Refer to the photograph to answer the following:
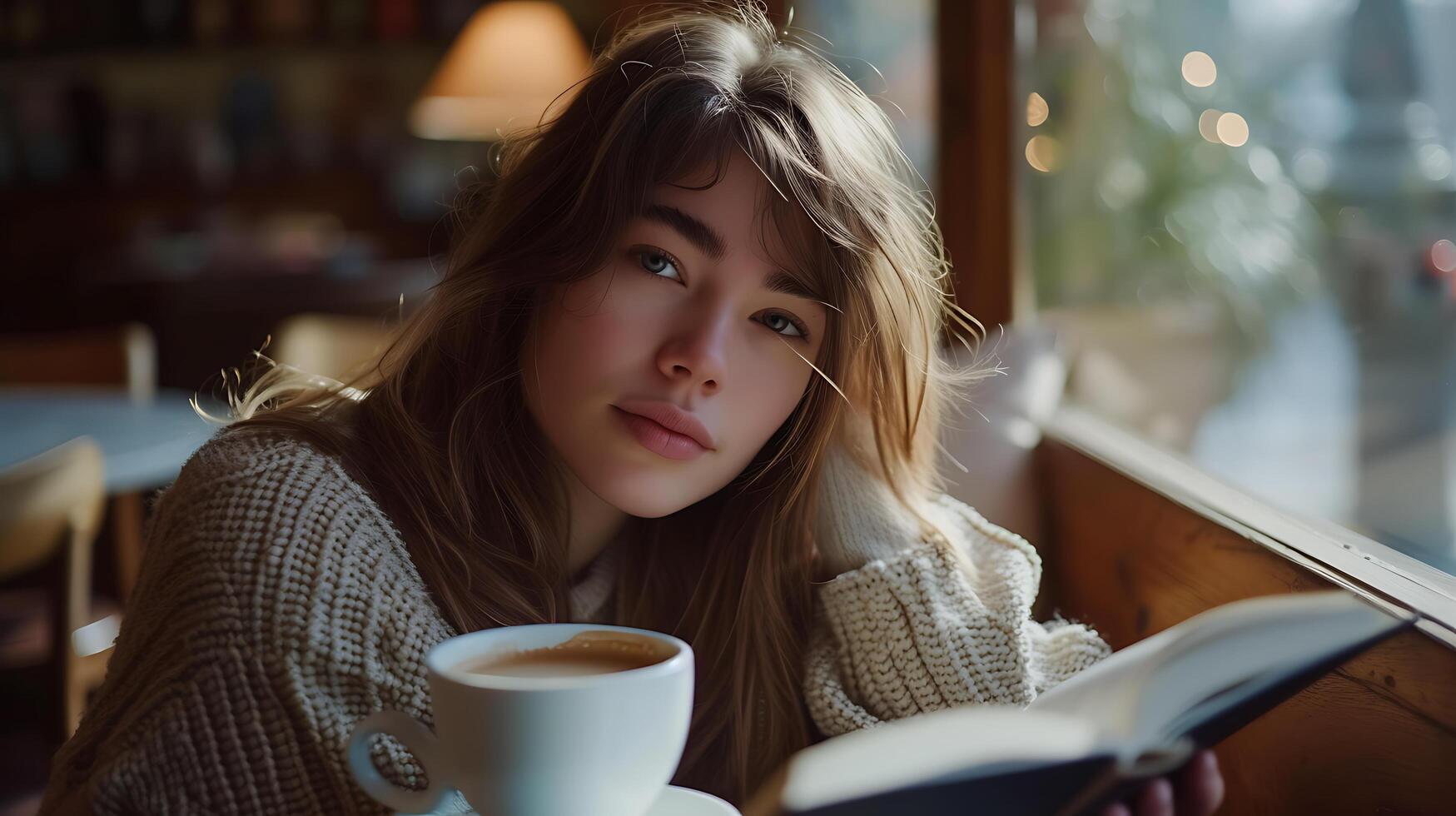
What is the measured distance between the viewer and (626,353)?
0.87 m

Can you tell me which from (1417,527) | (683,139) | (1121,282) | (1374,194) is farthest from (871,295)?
(1121,282)

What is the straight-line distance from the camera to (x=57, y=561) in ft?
5.20

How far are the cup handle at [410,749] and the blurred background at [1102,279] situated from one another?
0.58 meters

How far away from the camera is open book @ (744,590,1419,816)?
46cm

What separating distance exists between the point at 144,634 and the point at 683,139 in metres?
0.49

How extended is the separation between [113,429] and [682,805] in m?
1.54

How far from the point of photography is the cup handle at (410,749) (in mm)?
575

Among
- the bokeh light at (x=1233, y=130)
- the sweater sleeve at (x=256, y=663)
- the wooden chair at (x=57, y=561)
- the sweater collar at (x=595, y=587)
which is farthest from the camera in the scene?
the bokeh light at (x=1233, y=130)

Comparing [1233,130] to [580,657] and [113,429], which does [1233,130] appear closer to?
[580,657]

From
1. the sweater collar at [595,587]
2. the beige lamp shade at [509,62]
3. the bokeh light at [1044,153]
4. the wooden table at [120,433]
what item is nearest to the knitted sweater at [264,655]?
the sweater collar at [595,587]

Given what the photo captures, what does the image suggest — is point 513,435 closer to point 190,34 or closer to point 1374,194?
point 1374,194

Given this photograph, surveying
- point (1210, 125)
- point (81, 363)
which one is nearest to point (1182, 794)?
point (1210, 125)

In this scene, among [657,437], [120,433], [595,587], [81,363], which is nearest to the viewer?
[657,437]

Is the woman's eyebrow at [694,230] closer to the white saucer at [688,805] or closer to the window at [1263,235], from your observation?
the white saucer at [688,805]
